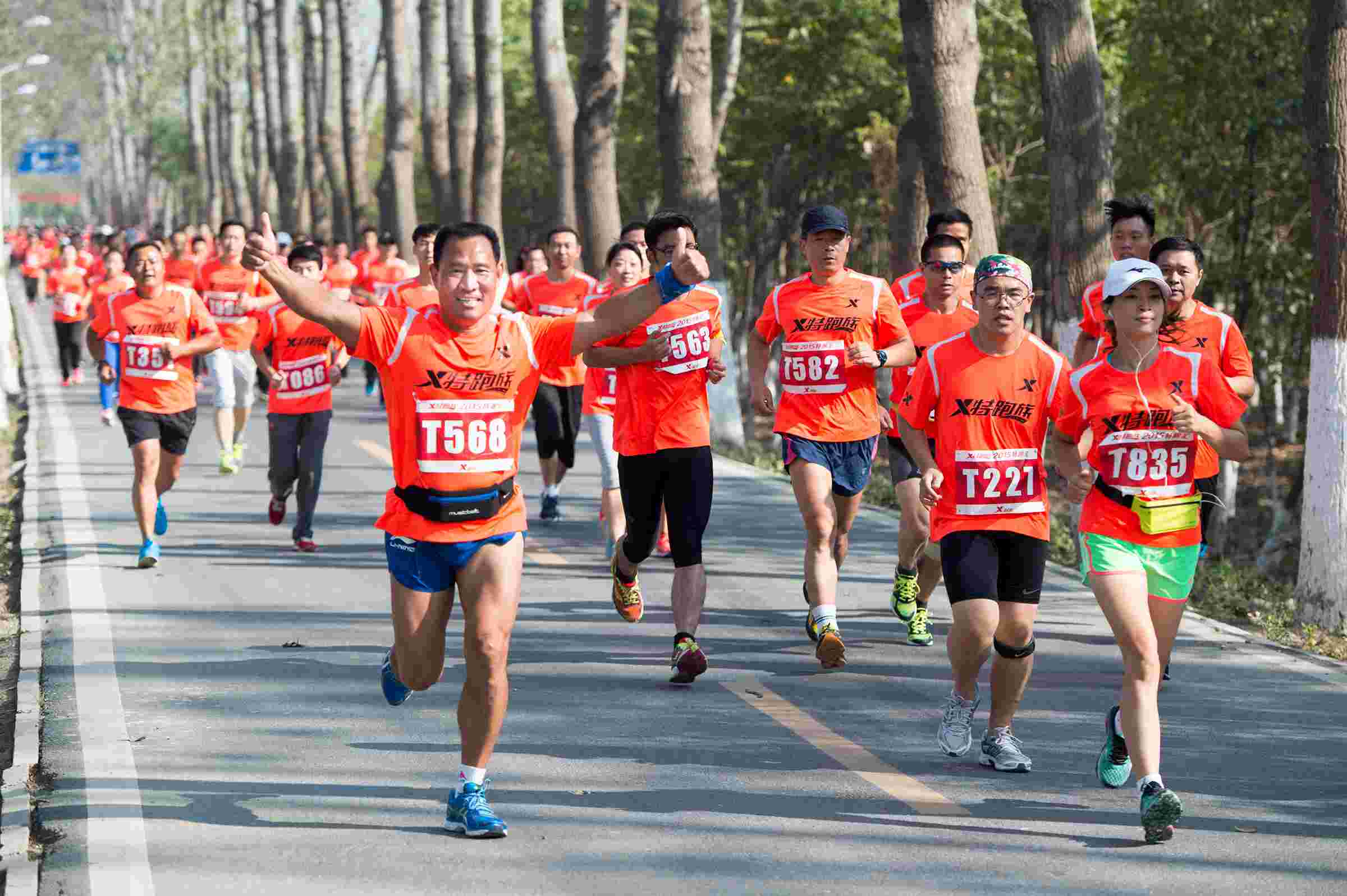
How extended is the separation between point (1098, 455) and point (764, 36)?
1077 inches

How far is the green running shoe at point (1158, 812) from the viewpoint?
6.71 m

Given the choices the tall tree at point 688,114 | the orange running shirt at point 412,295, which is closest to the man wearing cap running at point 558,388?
the orange running shirt at point 412,295

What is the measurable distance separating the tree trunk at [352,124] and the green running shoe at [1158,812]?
40952 millimetres

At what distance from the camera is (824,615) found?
32.3ft

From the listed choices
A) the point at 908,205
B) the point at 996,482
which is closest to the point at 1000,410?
the point at 996,482

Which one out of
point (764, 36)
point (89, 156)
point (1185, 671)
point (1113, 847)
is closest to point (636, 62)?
point (764, 36)

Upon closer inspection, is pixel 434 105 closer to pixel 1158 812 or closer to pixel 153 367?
pixel 153 367

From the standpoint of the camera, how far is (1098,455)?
7.32 m

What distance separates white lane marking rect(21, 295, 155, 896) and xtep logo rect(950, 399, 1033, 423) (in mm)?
3396

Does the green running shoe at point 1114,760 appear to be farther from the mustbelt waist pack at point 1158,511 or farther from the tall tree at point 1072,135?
the tall tree at point 1072,135

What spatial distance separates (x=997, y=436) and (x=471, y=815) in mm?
2491

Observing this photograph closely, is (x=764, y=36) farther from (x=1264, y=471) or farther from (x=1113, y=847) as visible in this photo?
(x=1113, y=847)

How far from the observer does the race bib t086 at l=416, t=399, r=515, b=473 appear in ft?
22.6

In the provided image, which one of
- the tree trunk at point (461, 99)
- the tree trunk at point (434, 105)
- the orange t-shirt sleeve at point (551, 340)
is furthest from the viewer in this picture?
the tree trunk at point (434, 105)
